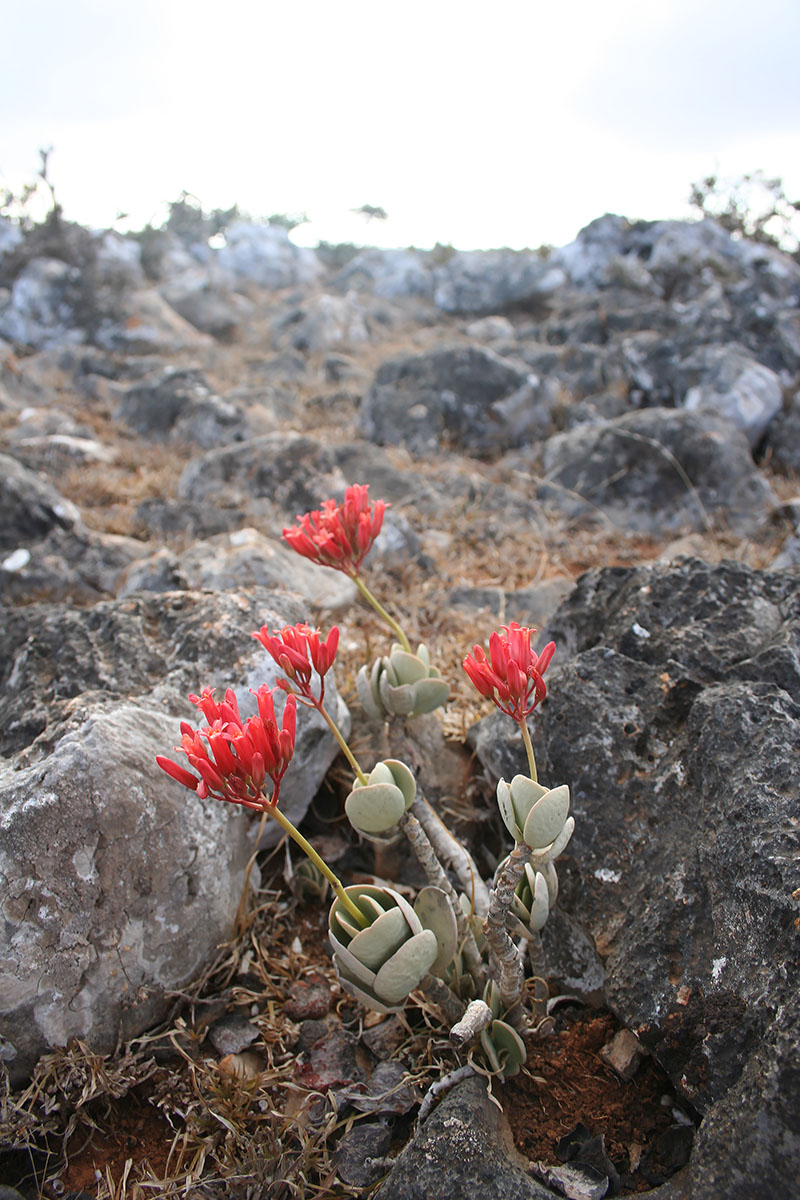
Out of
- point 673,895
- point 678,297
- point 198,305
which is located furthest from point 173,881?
point 198,305

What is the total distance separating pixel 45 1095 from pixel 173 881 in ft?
1.74

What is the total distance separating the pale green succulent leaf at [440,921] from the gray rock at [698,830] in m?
0.42

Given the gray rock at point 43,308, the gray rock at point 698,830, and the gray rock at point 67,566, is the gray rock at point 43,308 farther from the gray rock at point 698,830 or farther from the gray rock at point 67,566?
the gray rock at point 698,830

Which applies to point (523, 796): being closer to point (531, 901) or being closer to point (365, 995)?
point (531, 901)

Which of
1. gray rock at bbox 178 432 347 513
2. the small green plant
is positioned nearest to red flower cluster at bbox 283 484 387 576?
the small green plant

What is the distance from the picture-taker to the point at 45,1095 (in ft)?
5.34

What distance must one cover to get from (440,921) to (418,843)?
18 centimetres

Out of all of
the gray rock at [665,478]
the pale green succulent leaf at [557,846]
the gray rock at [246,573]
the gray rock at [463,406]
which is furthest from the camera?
the gray rock at [463,406]

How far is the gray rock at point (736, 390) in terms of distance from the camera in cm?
802

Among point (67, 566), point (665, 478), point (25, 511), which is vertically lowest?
point (67, 566)

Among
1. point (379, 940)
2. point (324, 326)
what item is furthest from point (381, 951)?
point (324, 326)

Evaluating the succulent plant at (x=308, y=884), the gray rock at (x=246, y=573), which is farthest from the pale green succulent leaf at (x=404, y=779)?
the gray rock at (x=246, y=573)

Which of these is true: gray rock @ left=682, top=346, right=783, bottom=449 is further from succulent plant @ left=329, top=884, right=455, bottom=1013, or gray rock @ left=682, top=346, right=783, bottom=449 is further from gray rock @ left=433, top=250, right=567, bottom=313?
gray rock @ left=433, top=250, right=567, bottom=313

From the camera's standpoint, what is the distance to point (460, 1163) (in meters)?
1.33
